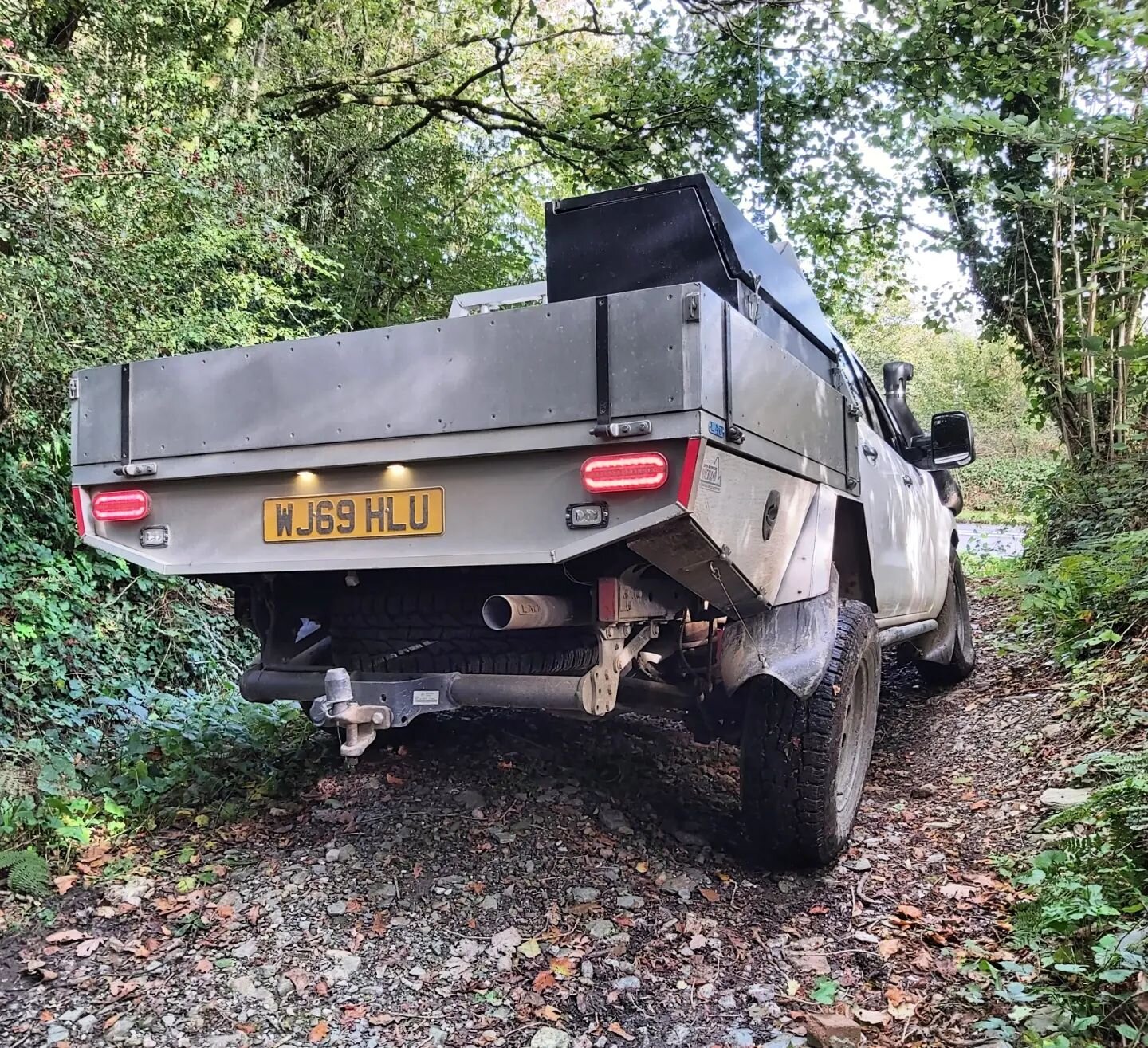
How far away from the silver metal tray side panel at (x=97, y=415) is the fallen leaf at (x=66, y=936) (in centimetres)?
153

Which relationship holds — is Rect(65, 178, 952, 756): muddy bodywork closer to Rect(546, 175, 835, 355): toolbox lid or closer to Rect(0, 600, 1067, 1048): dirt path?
Rect(546, 175, 835, 355): toolbox lid

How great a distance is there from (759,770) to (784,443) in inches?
44.6

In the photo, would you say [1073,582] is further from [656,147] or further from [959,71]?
[656,147]

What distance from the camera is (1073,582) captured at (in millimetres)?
5555

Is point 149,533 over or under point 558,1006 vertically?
over

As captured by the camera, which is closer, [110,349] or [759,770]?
[759,770]

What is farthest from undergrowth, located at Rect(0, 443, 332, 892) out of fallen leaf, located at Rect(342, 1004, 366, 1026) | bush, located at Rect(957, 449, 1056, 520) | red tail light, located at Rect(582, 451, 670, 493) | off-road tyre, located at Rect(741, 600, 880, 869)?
bush, located at Rect(957, 449, 1056, 520)

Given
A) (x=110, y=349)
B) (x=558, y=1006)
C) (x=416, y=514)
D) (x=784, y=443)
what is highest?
(x=110, y=349)

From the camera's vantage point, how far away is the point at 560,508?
2.49 metres

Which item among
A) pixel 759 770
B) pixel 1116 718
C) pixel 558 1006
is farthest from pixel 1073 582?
pixel 558 1006

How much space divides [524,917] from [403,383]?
1731mm

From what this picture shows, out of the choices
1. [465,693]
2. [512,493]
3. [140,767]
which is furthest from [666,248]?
[140,767]

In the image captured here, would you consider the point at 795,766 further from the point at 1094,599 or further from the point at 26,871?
the point at 1094,599

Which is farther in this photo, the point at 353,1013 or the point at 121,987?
the point at 121,987
